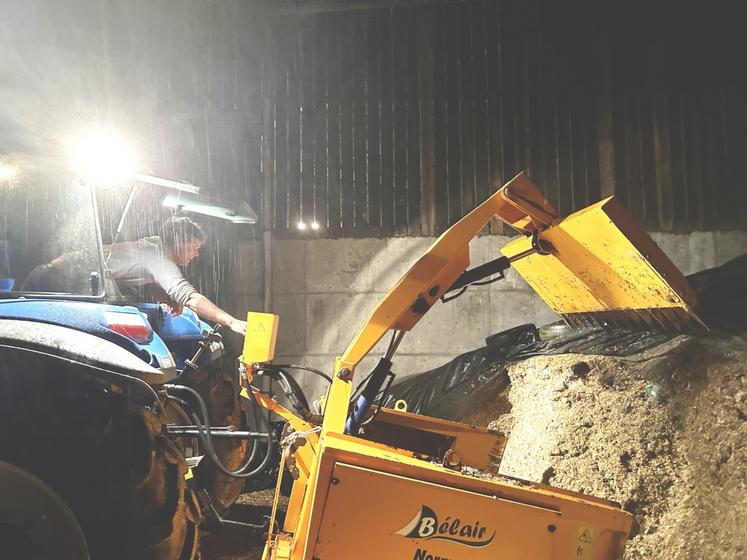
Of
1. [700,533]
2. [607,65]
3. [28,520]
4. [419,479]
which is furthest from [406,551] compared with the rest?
[607,65]

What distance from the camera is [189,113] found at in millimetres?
6332

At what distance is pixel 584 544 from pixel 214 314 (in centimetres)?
241

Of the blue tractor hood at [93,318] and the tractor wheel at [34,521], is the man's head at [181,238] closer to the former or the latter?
the blue tractor hood at [93,318]

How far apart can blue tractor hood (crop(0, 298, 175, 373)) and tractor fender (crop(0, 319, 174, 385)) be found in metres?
0.08

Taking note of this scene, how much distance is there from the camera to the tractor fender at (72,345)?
175 centimetres

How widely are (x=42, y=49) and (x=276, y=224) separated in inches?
119

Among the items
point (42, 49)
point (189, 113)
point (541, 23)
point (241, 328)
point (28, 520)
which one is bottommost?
point (28, 520)

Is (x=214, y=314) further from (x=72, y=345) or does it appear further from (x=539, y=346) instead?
(x=539, y=346)

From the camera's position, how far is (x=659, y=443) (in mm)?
2734

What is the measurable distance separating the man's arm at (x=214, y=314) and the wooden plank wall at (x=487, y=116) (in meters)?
2.53

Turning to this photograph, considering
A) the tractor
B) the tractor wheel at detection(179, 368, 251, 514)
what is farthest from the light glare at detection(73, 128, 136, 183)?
the tractor wheel at detection(179, 368, 251, 514)

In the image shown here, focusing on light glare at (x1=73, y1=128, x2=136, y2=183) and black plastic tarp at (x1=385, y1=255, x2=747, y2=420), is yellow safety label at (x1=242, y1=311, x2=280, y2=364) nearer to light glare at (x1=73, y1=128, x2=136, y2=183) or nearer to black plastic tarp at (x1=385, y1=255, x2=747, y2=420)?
light glare at (x1=73, y1=128, x2=136, y2=183)

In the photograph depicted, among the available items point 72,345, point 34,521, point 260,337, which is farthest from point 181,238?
point 34,521

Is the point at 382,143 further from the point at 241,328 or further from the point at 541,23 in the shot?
the point at 241,328
